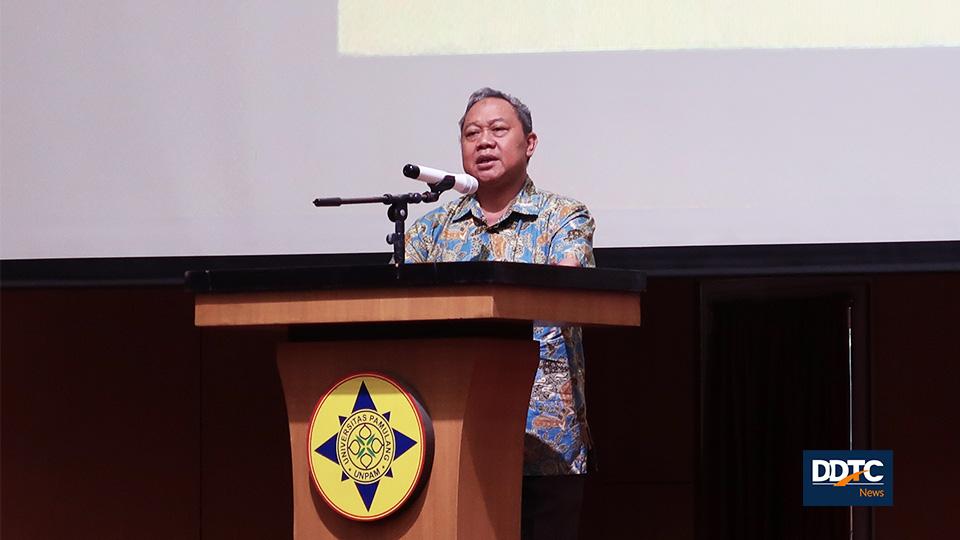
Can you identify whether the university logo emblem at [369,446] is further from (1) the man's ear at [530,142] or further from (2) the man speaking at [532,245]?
(1) the man's ear at [530,142]

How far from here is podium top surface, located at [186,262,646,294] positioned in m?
1.71

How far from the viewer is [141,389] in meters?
4.47

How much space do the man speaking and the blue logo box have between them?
2.09 metres

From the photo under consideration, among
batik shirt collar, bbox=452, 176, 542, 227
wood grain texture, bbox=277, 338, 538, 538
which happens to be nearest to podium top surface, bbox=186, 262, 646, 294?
wood grain texture, bbox=277, 338, 538, 538

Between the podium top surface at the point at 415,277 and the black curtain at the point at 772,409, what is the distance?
2.41 meters

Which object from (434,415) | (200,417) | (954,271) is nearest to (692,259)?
(954,271)

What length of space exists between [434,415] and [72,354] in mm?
3044

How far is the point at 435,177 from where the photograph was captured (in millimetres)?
1903

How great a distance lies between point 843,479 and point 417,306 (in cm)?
273

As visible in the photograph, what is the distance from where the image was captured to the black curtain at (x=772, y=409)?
4195mm

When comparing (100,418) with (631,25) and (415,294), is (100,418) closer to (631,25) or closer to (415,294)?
(631,25)

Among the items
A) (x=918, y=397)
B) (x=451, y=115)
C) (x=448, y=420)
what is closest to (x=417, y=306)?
(x=448, y=420)

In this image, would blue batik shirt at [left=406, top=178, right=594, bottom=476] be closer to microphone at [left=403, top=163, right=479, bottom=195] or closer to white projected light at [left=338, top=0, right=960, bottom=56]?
microphone at [left=403, top=163, right=479, bottom=195]

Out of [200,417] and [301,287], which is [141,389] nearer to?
[200,417]
